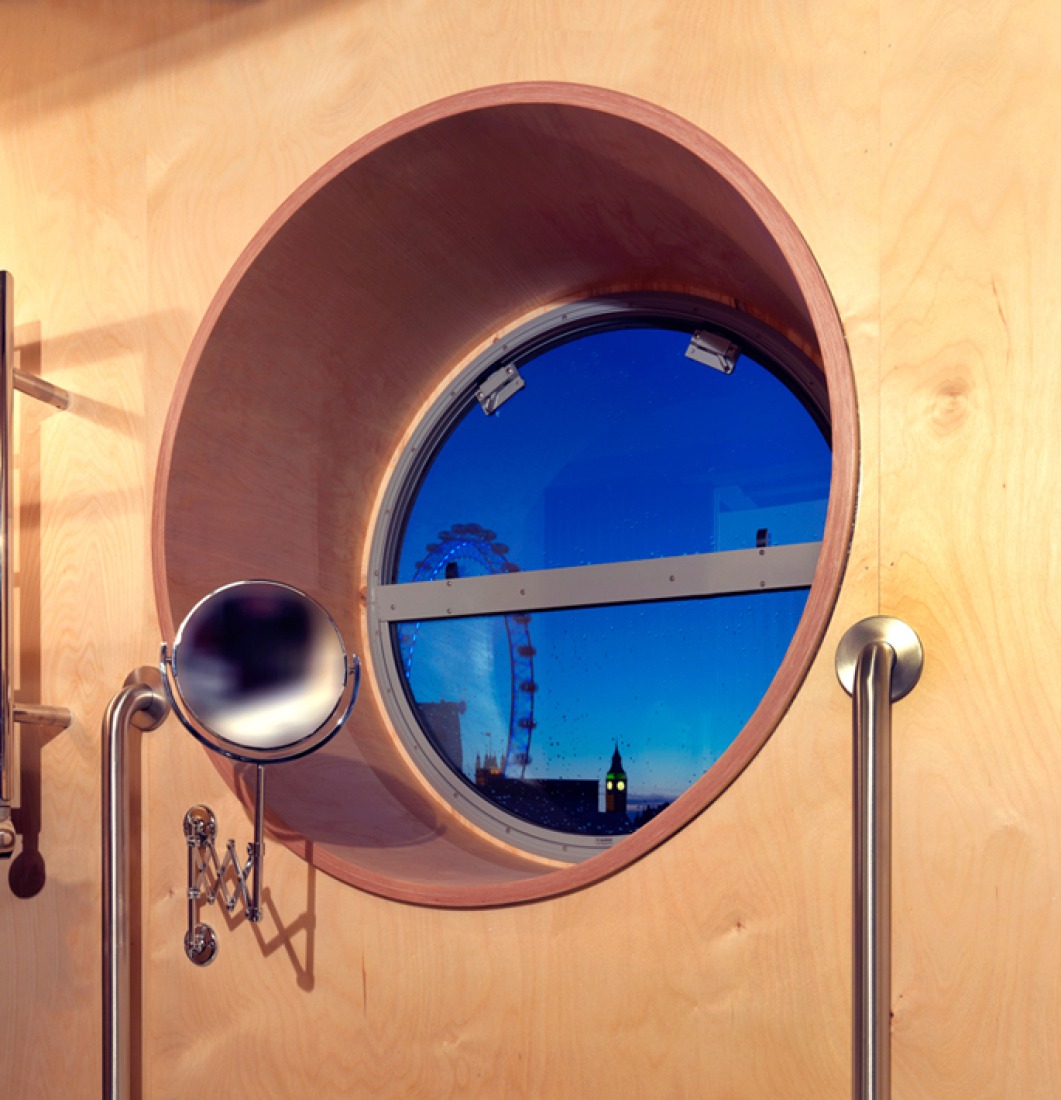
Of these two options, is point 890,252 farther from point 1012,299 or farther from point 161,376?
point 161,376

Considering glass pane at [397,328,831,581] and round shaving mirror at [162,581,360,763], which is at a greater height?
glass pane at [397,328,831,581]

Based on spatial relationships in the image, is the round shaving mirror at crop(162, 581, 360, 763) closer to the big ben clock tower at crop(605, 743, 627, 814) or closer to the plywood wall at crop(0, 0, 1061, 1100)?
the plywood wall at crop(0, 0, 1061, 1100)

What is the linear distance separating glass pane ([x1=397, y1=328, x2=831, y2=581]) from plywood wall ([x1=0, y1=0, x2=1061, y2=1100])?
65cm

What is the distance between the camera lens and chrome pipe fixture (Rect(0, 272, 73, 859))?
73.3 inches

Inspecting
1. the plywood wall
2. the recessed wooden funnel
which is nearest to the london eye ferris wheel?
the recessed wooden funnel

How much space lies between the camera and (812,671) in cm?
141

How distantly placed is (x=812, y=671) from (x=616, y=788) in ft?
2.80

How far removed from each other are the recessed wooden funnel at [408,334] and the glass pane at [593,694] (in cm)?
12

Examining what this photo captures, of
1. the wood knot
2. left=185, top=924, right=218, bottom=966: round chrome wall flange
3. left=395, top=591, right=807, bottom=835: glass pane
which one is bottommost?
left=185, top=924, right=218, bottom=966: round chrome wall flange

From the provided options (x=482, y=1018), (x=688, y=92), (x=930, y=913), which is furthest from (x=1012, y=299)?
(x=482, y=1018)

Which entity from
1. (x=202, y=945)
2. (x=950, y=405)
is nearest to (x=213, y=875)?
(x=202, y=945)

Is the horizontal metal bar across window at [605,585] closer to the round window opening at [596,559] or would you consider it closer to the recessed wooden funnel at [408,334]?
the round window opening at [596,559]

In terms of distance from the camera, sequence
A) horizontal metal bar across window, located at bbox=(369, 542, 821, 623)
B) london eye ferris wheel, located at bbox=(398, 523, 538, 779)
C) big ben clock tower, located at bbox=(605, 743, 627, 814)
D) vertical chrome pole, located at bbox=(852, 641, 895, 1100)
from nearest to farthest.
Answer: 1. vertical chrome pole, located at bbox=(852, 641, 895, 1100)
2. horizontal metal bar across window, located at bbox=(369, 542, 821, 623)
3. big ben clock tower, located at bbox=(605, 743, 627, 814)
4. london eye ferris wheel, located at bbox=(398, 523, 538, 779)

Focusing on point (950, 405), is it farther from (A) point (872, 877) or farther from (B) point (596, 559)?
(B) point (596, 559)
